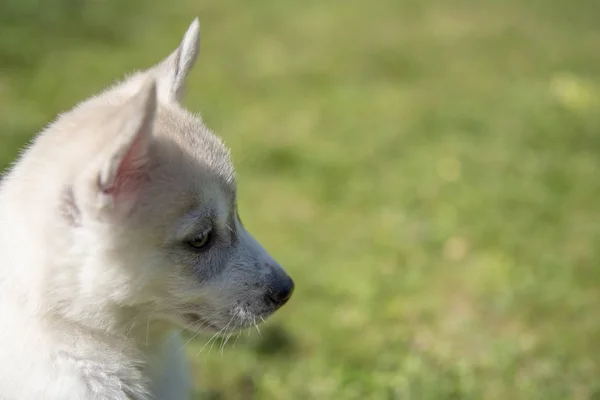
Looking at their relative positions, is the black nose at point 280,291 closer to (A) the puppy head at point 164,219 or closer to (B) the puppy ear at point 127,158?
(A) the puppy head at point 164,219

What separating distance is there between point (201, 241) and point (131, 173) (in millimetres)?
384

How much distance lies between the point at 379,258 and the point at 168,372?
2.65 m

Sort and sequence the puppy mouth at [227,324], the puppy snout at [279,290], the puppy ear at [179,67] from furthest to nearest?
the puppy ear at [179,67] → the puppy snout at [279,290] → the puppy mouth at [227,324]

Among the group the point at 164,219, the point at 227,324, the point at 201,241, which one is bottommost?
the point at 227,324

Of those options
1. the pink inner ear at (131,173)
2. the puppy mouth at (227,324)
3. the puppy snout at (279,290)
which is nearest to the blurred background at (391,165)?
the puppy snout at (279,290)

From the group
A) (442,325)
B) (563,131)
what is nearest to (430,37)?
(563,131)

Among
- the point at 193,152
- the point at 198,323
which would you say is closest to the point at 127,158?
the point at 193,152

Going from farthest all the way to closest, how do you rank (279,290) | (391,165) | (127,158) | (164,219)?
(391,165) → (279,290) → (164,219) → (127,158)

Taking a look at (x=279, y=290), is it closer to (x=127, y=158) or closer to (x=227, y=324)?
(x=227, y=324)

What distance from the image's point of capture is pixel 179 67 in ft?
9.70

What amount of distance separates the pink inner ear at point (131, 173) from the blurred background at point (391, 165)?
0.94 metres

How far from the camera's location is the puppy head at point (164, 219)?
88.7 inches

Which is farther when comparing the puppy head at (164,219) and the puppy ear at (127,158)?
the puppy head at (164,219)

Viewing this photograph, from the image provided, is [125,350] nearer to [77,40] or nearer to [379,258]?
[379,258]
